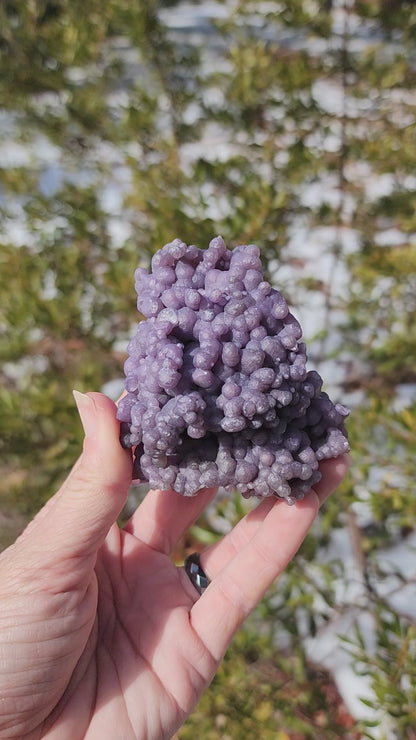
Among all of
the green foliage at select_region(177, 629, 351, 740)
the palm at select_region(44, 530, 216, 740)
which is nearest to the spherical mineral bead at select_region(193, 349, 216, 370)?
the palm at select_region(44, 530, 216, 740)

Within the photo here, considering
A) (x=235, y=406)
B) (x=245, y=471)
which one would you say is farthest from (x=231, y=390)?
(x=245, y=471)

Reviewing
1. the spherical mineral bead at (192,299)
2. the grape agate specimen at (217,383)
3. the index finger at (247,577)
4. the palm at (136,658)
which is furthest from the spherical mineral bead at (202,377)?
the palm at (136,658)

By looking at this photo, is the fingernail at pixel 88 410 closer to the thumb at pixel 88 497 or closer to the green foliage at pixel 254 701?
the thumb at pixel 88 497

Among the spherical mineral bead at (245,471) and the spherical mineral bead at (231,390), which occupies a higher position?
the spherical mineral bead at (231,390)

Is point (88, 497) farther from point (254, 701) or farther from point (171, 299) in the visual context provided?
point (254, 701)

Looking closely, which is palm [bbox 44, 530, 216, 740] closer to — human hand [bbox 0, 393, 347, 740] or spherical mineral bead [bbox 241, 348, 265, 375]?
human hand [bbox 0, 393, 347, 740]

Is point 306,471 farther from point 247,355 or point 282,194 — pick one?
point 282,194
